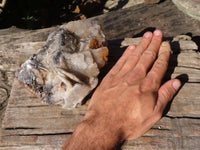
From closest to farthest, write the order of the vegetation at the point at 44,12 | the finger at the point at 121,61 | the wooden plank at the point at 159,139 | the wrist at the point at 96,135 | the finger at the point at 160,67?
the wrist at the point at 96,135 < the wooden plank at the point at 159,139 < the finger at the point at 160,67 < the finger at the point at 121,61 < the vegetation at the point at 44,12

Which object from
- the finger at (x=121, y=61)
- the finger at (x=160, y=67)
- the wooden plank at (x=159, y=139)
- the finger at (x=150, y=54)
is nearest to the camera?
the wooden plank at (x=159, y=139)

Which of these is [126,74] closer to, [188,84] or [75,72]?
[75,72]

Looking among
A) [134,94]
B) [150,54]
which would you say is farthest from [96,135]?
[150,54]

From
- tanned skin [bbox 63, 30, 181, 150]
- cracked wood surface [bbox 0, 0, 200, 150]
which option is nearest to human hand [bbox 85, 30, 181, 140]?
tanned skin [bbox 63, 30, 181, 150]

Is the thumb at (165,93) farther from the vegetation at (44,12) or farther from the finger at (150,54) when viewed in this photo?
the vegetation at (44,12)

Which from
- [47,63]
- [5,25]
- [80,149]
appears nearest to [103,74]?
[47,63]

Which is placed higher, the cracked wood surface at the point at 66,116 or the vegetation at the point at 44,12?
the cracked wood surface at the point at 66,116

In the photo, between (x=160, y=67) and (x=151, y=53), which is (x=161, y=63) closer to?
(x=160, y=67)

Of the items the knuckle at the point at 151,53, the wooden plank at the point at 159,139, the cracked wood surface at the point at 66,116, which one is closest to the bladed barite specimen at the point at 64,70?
the cracked wood surface at the point at 66,116
